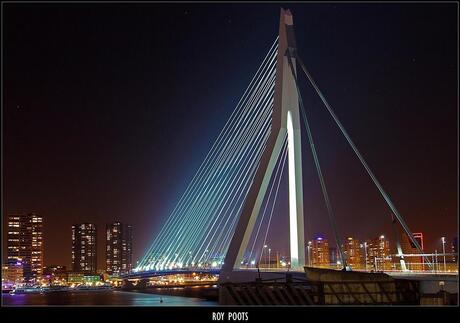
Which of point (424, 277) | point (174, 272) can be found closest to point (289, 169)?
point (424, 277)

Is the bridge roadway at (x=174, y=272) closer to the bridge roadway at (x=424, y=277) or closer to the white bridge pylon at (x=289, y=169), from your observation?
the bridge roadway at (x=424, y=277)

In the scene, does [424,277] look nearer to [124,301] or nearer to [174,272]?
[174,272]

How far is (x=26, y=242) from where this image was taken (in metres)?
67.9

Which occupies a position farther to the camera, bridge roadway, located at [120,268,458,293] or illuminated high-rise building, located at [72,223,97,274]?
illuminated high-rise building, located at [72,223,97,274]

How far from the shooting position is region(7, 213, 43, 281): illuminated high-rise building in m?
66.3

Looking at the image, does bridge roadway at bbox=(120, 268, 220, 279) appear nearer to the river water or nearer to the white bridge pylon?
the river water

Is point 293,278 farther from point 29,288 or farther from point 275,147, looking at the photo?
point 29,288

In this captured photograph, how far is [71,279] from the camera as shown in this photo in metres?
84.1

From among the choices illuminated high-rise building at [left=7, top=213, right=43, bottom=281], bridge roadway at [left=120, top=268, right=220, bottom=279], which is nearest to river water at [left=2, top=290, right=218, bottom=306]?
bridge roadway at [left=120, top=268, right=220, bottom=279]

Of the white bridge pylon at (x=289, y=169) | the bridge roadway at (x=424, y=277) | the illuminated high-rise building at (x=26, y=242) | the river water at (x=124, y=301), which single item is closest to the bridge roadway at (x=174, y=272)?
the river water at (x=124, y=301)

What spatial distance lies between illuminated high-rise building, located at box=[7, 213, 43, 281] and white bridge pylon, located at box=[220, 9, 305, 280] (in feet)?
163

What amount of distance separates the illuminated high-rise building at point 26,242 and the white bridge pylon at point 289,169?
49655mm

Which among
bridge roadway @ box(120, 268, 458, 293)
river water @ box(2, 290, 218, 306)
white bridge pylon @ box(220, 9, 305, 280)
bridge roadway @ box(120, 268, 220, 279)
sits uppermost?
white bridge pylon @ box(220, 9, 305, 280)
